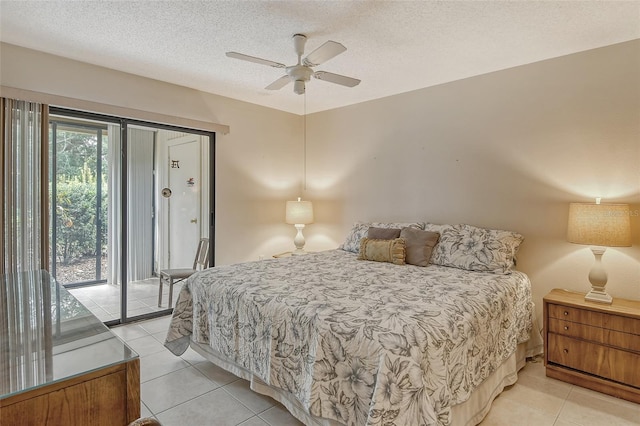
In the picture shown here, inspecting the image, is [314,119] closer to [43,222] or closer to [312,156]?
[312,156]

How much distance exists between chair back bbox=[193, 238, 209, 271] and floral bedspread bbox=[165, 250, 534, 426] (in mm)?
1513

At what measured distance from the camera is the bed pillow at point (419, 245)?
121 inches

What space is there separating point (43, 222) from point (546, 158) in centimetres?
438

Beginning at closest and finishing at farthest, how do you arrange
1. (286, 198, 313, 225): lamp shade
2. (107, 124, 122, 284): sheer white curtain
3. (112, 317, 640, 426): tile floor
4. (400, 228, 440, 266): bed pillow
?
(112, 317, 640, 426): tile floor < (400, 228, 440, 266): bed pillow < (107, 124, 122, 284): sheer white curtain < (286, 198, 313, 225): lamp shade

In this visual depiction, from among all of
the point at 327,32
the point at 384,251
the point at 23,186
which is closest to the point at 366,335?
the point at 384,251

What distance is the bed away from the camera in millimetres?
1492

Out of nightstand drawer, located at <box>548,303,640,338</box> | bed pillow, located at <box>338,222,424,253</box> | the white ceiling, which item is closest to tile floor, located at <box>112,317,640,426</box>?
nightstand drawer, located at <box>548,303,640,338</box>

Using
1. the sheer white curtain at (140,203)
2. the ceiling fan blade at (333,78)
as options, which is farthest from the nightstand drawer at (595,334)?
the sheer white curtain at (140,203)

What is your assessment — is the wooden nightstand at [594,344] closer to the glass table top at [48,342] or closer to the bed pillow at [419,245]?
the bed pillow at [419,245]

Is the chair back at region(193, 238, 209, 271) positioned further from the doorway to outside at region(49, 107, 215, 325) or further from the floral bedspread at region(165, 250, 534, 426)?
the floral bedspread at region(165, 250, 534, 426)

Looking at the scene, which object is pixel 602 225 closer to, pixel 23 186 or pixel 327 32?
pixel 327 32

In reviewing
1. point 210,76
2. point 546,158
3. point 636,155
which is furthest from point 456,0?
point 210,76

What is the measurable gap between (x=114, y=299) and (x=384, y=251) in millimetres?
2911

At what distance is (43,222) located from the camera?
2896 mm
